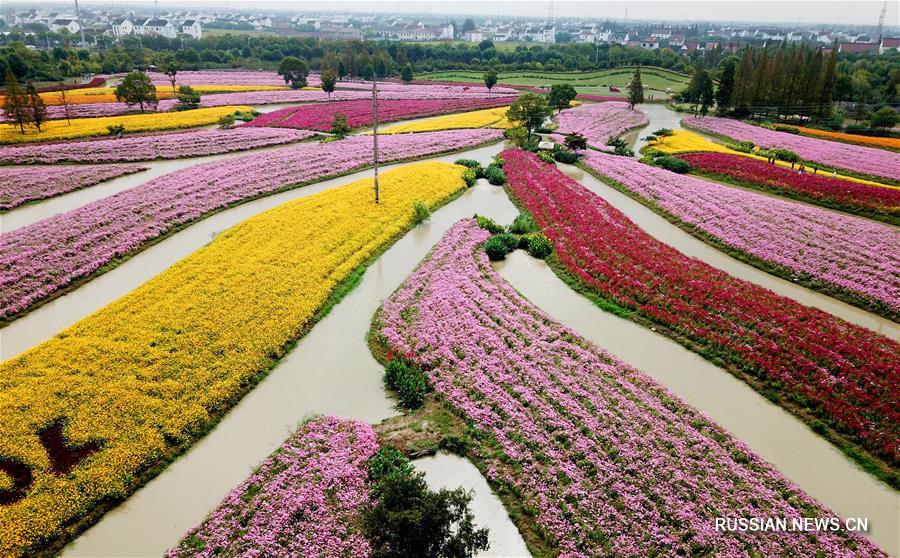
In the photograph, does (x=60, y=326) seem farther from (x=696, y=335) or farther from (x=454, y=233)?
(x=696, y=335)

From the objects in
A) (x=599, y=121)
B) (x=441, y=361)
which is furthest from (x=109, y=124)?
(x=599, y=121)

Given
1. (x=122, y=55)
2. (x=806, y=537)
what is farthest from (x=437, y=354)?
(x=122, y=55)

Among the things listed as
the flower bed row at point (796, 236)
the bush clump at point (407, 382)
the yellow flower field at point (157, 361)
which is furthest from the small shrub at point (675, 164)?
the bush clump at point (407, 382)

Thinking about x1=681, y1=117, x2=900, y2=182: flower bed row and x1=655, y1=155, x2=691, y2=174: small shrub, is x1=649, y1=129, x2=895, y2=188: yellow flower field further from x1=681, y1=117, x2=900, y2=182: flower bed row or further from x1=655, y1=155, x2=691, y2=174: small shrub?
x1=655, y1=155, x2=691, y2=174: small shrub

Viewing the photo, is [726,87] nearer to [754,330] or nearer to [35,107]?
[754,330]

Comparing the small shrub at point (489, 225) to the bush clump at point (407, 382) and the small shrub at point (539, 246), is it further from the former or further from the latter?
the bush clump at point (407, 382)

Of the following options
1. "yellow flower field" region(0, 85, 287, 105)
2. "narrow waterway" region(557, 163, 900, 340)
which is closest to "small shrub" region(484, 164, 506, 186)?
"narrow waterway" region(557, 163, 900, 340)
